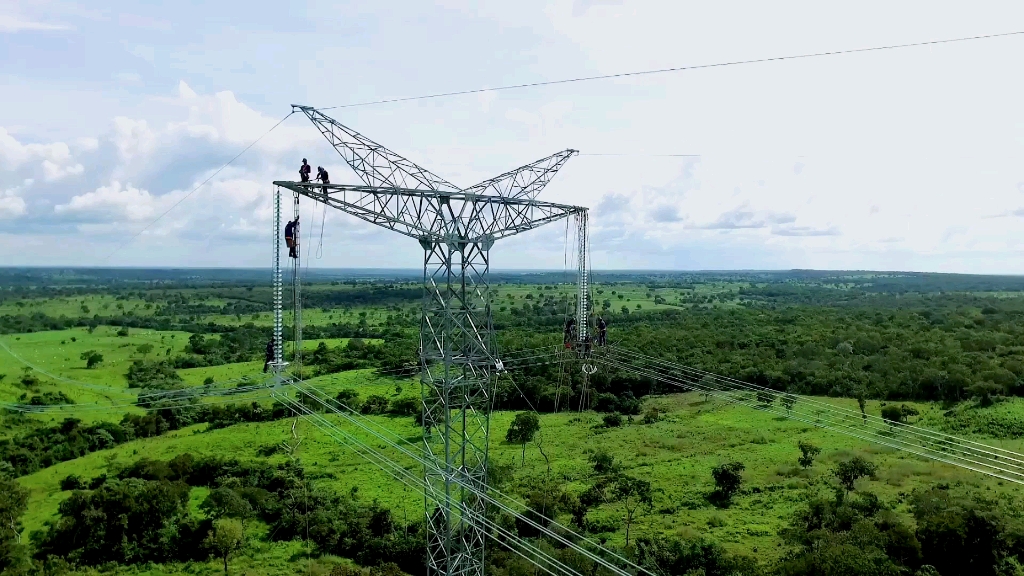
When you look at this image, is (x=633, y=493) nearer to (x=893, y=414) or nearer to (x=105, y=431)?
(x=893, y=414)

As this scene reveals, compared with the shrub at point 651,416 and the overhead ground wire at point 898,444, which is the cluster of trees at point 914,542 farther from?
the shrub at point 651,416

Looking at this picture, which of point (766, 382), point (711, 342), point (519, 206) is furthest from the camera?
point (711, 342)

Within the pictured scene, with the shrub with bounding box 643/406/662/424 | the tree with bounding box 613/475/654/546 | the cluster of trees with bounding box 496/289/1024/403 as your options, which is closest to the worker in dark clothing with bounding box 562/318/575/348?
the cluster of trees with bounding box 496/289/1024/403

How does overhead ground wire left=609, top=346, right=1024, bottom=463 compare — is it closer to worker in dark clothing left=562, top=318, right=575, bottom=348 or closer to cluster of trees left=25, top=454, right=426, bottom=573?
worker in dark clothing left=562, top=318, right=575, bottom=348

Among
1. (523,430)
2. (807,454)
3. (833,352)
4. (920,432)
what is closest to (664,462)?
(807,454)

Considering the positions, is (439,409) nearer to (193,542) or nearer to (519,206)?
(519,206)

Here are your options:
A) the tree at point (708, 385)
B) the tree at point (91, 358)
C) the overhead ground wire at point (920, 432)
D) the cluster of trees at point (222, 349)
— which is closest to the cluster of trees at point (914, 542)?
the overhead ground wire at point (920, 432)

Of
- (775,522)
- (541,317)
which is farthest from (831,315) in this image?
(775,522)
